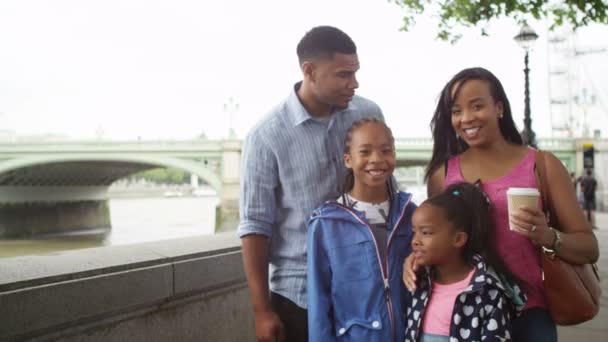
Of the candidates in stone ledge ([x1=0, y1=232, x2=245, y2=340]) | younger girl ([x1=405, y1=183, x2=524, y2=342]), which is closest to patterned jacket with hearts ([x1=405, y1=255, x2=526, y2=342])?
younger girl ([x1=405, y1=183, x2=524, y2=342])

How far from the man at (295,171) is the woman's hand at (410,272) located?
1.18 feet

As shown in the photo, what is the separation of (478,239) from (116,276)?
4.72 feet

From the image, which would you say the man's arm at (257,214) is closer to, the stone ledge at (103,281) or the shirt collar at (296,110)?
the shirt collar at (296,110)

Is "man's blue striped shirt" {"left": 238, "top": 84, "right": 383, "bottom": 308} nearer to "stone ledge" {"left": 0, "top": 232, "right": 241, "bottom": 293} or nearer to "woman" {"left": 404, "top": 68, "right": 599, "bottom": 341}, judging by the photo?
"woman" {"left": 404, "top": 68, "right": 599, "bottom": 341}

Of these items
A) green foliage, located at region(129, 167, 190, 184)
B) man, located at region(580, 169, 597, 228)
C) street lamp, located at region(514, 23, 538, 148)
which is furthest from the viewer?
green foliage, located at region(129, 167, 190, 184)

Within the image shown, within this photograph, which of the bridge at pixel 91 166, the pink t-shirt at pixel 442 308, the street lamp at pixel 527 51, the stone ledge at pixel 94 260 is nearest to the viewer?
the pink t-shirt at pixel 442 308

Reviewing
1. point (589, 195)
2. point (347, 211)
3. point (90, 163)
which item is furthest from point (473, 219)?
point (90, 163)

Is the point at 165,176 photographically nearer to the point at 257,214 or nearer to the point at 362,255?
the point at 257,214

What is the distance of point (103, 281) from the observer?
214 centimetres

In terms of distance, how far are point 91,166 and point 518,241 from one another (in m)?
34.5

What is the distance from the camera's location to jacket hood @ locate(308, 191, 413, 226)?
1.72m

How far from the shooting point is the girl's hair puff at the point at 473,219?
161 cm

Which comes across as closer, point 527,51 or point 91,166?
point 527,51

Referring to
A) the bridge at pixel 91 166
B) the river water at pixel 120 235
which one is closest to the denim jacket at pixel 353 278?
the river water at pixel 120 235
